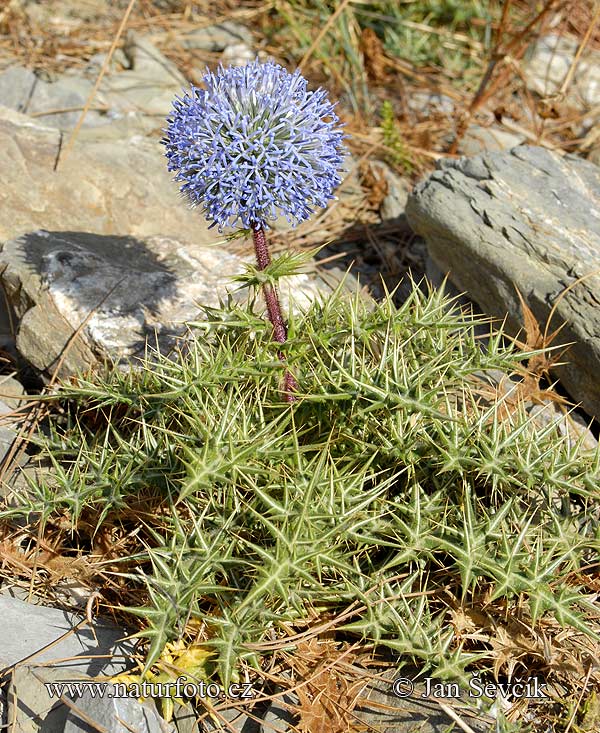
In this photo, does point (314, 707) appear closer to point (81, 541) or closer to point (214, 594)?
point (214, 594)

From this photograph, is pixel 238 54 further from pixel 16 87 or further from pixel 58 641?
pixel 58 641

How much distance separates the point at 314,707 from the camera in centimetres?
245

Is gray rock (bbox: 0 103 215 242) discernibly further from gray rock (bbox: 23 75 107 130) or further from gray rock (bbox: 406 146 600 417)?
gray rock (bbox: 406 146 600 417)

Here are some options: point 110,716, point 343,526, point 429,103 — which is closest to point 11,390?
point 110,716

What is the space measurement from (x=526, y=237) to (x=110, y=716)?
2.83 meters

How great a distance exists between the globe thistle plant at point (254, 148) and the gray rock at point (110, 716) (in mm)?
1467

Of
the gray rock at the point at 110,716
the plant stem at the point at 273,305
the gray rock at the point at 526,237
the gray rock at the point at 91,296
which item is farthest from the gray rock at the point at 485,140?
the gray rock at the point at 110,716

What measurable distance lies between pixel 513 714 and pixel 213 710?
3.25 ft

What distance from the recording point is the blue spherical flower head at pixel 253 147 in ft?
8.30

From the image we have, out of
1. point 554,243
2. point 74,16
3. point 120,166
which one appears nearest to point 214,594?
point 554,243

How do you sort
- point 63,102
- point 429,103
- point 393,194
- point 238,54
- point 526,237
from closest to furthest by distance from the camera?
point 526,237 < point 393,194 < point 63,102 < point 429,103 < point 238,54

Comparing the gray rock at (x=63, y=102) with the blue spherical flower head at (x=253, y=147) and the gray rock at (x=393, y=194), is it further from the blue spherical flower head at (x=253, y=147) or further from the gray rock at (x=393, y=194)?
the blue spherical flower head at (x=253, y=147)

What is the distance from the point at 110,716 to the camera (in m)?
2.27


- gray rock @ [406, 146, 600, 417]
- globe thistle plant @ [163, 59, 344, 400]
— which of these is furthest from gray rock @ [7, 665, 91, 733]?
gray rock @ [406, 146, 600, 417]
